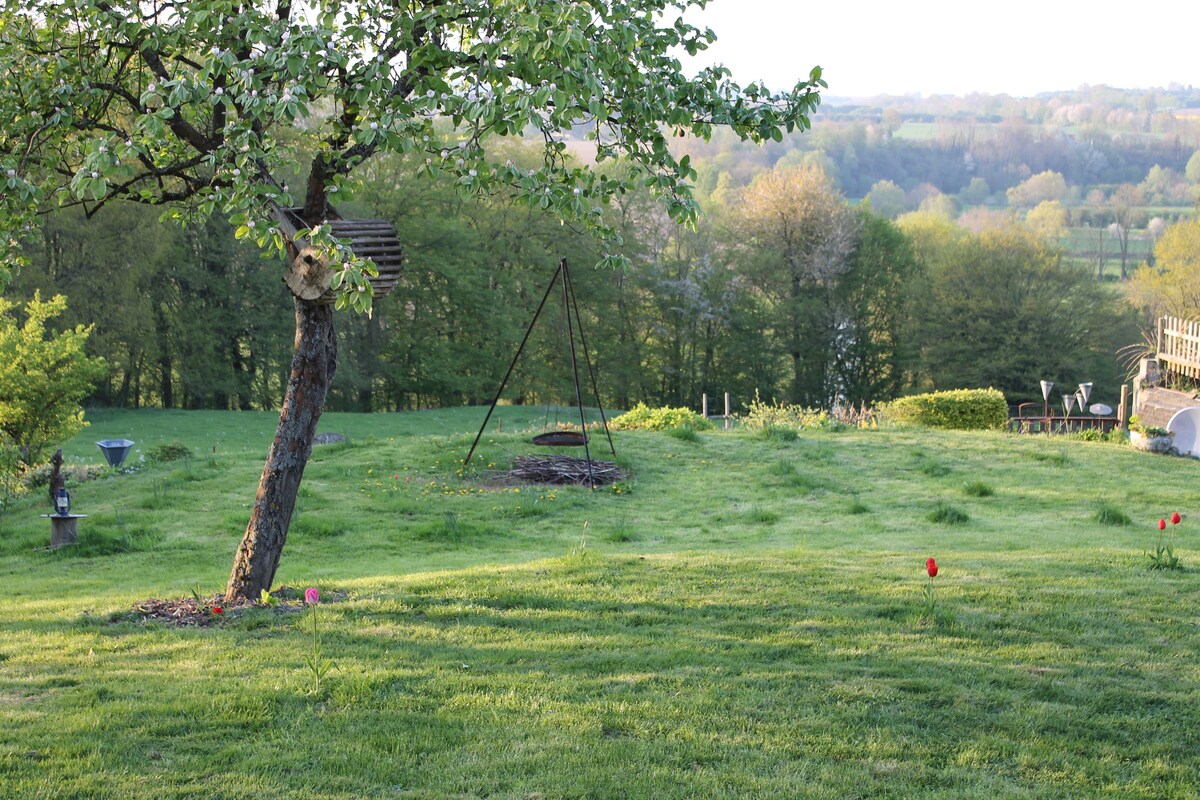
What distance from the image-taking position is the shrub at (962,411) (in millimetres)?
21609

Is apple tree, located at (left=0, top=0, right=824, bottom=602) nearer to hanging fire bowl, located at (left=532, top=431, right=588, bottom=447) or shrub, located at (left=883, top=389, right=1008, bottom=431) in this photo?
hanging fire bowl, located at (left=532, top=431, right=588, bottom=447)

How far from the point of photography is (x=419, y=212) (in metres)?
39.2

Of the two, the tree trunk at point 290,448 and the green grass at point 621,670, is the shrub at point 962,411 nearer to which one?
the green grass at point 621,670

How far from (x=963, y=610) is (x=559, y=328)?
35.5 m

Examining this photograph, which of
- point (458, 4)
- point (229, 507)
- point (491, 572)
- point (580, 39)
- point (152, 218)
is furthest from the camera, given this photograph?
point (152, 218)

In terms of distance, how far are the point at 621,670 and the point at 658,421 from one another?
13759mm

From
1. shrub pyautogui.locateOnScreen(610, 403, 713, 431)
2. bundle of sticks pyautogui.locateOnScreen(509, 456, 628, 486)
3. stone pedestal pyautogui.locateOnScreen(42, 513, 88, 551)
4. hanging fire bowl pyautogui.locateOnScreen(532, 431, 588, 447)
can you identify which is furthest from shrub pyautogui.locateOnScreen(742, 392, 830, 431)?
stone pedestal pyautogui.locateOnScreen(42, 513, 88, 551)

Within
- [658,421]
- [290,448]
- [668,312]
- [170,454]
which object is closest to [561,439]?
[658,421]

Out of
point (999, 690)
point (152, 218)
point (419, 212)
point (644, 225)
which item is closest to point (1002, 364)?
point (644, 225)

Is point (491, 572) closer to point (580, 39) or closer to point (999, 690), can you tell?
point (999, 690)

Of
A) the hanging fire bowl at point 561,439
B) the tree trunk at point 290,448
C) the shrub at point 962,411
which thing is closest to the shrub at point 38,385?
the hanging fire bowl at point 561,439

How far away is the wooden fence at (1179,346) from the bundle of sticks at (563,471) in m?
15.5

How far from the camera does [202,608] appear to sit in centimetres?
630

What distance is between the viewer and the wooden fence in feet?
73.8
